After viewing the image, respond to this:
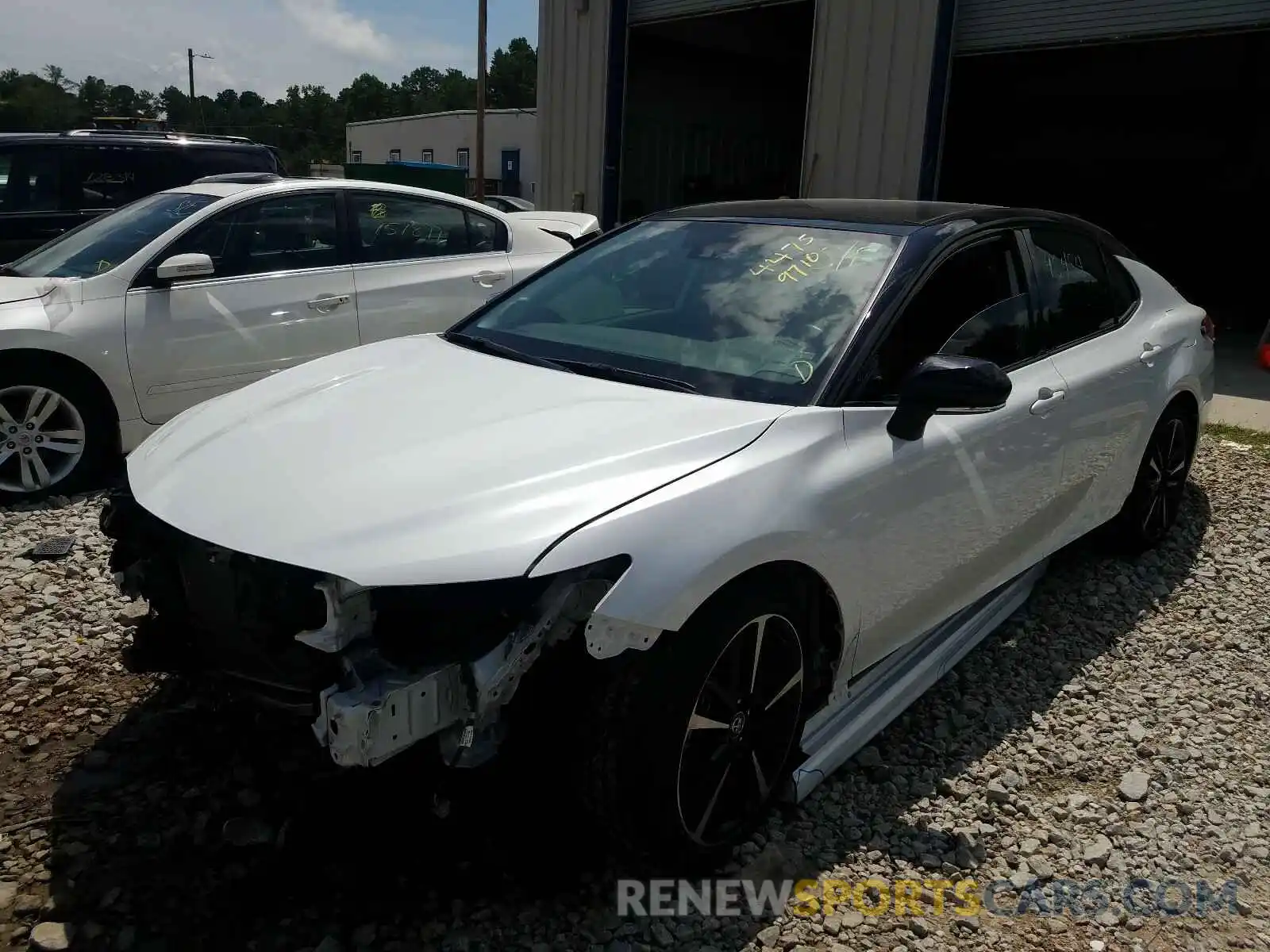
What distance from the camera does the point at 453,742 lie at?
2.17 metres

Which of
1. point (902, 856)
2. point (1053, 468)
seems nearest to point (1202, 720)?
point (1053, 468)

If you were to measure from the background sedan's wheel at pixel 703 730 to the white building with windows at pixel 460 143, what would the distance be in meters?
32.4

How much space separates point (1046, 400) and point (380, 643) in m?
2.37

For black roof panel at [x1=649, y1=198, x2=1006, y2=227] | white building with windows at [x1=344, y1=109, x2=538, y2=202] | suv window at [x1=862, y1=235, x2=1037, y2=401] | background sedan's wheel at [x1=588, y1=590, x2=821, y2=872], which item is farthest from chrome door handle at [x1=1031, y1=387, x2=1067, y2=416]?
white building with windows at [x1=344, y1=109, x2=538, y2=202]

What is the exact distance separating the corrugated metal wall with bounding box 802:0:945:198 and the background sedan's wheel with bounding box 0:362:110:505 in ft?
26.5

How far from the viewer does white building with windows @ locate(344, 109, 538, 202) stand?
38281mm

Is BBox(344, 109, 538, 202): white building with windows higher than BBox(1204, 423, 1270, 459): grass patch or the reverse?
higher

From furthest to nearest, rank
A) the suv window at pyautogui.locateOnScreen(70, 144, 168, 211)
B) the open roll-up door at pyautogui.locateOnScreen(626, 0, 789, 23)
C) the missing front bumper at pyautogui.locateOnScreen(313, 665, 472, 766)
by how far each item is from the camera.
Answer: the open roll-up door at pyautogui.locateOnScreen(626, 0, 789, 23)
the suv window at pyautogui.locateOnScreen(70, 144, 168, 211)
the missing front bumper at pyautogui.locateOnScreen(313, 665, 472, 766)

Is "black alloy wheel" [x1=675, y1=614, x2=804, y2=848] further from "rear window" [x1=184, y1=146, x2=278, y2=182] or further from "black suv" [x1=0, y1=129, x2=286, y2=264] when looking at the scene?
"black suv" [x1=0, y1=129, x2=286, y2=264]

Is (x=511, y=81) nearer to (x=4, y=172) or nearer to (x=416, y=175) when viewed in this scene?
(x=416, y=175)

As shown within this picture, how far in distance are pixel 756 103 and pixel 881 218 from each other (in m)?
16.2

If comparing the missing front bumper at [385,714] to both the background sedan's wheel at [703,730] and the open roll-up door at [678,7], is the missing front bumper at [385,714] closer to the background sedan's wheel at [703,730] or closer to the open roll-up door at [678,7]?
the background sedan's wheel at [703,730]

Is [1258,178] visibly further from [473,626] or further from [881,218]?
[473,626]

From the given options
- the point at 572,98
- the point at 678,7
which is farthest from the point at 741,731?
the point at 572,98
